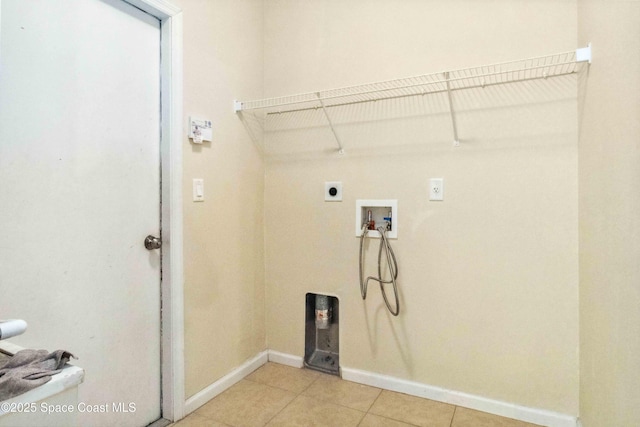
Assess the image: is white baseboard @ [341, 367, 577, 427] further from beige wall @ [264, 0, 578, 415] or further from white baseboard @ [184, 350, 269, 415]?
white baseboard @ [184, 350, 269, 415]

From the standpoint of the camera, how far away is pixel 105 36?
4.91 ft

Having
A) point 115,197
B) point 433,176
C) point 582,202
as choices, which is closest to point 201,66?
point 115,197

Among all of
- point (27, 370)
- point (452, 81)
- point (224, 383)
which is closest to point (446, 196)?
point (452, 81)

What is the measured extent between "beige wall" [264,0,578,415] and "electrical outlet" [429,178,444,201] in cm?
3

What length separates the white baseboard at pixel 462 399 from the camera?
168 cm

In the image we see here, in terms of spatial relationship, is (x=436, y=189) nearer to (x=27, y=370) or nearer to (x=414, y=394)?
(x=414, y=394)

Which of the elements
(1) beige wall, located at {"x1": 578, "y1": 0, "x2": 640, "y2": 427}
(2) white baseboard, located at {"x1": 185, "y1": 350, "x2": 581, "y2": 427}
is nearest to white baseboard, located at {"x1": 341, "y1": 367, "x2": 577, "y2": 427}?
(2) white baseboard, located at {"x1": 185, "y1": 350, "x2": 581, "y2": 427}

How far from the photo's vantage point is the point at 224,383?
6.68ft

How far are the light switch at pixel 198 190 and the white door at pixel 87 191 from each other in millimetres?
191

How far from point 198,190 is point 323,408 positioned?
4.59 feet

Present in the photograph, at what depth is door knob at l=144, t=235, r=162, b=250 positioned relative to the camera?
5.50ft

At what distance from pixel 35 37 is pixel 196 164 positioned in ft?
2.67

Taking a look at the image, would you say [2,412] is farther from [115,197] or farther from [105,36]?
[105,36]

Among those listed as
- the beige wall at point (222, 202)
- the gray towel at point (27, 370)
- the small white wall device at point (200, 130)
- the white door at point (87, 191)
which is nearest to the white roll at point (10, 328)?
the gray towel at point (27, 370)
